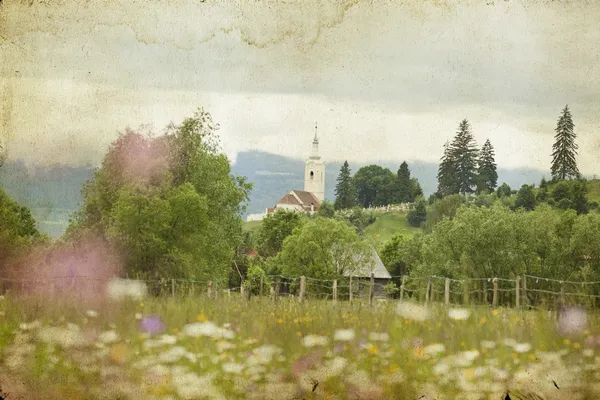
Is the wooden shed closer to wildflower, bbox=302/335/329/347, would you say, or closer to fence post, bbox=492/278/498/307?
wildflower, bbox=302/335/329/347

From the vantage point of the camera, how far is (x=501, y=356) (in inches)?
330

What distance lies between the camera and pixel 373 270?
9414mm

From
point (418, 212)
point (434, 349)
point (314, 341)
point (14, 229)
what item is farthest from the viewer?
point (14, 229)

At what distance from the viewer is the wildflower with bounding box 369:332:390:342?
847cm

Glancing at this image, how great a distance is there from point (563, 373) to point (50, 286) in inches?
205

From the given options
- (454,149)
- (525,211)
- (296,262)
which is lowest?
(296,262)

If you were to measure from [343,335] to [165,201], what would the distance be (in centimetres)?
225

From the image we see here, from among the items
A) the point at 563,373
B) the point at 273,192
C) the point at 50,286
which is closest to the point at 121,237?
the point at 50,286

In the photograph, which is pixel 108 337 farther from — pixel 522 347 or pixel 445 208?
pixel 522 347

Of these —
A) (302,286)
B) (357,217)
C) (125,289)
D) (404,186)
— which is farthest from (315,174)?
(125,289)

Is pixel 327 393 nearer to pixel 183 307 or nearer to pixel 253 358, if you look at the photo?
pixel 253 358

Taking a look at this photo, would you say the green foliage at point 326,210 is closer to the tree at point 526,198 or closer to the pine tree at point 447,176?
the pine tree at point 447,176

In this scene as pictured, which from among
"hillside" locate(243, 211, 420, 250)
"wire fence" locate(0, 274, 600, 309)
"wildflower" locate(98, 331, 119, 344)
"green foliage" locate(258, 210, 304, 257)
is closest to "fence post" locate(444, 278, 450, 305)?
"wire fence" locate(0, 274, 600, 309)

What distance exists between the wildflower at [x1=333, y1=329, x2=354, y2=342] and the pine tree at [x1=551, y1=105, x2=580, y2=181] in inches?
105
